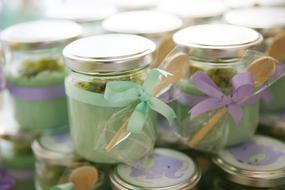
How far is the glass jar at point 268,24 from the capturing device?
731 millimetres

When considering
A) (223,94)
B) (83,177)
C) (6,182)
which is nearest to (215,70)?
(223,94)

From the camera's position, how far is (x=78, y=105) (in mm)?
645

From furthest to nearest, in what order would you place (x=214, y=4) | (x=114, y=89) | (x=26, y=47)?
(x=214, y=4) < (x=26, y=47) < (x=114, y=89)

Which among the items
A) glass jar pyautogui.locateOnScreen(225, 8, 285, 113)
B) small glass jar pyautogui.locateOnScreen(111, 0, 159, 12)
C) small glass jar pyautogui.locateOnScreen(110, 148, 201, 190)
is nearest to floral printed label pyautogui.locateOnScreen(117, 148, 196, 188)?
small glass jar pyautogui.locateOnScreen(110, 148, 201, 190)

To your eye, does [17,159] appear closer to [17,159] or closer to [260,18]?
[17,159]

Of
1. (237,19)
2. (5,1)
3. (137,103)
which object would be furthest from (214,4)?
(5,1)

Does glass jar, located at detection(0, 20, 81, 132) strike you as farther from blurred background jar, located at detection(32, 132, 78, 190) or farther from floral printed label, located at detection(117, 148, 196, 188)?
floral printed label, located at detection(117, 148, 196, 188)

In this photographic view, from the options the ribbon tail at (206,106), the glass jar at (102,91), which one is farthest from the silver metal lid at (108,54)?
the ribbon tail at (206,106)

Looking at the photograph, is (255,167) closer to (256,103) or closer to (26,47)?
(256,103)

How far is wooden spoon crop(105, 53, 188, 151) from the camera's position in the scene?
2.07 ft

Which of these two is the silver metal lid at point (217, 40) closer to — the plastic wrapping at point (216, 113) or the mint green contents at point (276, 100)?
the plastic wrapping at point (216, 113)

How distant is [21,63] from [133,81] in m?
0.22

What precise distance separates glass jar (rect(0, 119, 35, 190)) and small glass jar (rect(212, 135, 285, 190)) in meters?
0.35

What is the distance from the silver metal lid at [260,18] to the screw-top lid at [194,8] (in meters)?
0.03
